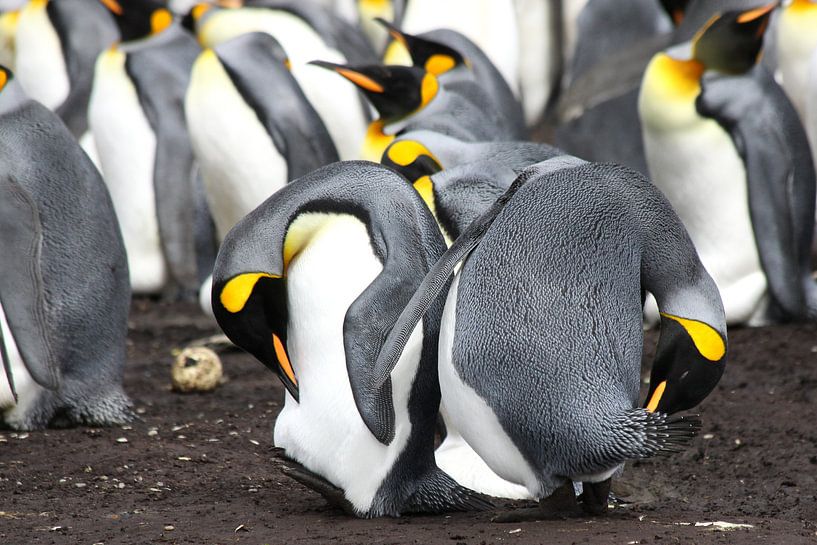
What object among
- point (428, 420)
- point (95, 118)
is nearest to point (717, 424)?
point (428, 420)

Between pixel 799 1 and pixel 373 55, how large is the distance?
2403mm

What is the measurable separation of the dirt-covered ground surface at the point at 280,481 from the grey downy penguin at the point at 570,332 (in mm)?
178

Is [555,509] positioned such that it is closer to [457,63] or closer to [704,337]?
[704,337]

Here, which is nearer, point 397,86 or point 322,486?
point 322,486

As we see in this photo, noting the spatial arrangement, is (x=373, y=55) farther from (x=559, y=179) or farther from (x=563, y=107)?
(x=559, y=179)

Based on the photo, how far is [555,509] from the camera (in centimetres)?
312

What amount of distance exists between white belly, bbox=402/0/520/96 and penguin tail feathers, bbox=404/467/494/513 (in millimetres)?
6047

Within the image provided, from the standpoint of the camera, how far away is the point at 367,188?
335 cm

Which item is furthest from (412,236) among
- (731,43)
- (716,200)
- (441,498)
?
(716,200)

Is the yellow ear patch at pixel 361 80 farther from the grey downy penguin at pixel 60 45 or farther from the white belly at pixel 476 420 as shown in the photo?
the grey downy penguin at pixel 60 45

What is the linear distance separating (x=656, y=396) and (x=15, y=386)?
2.11 m

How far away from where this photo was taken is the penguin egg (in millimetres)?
5184

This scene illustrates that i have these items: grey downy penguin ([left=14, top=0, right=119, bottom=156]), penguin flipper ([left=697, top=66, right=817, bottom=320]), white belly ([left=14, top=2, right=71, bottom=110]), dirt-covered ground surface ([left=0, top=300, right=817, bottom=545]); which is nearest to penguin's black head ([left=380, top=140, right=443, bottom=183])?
dirt-covered ground surface ([left=0, top=300, right=817, bottom=545])

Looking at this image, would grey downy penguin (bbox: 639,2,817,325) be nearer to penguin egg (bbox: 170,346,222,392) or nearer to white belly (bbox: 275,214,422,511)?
penguin egg (bbox: 170,346,222,392)
